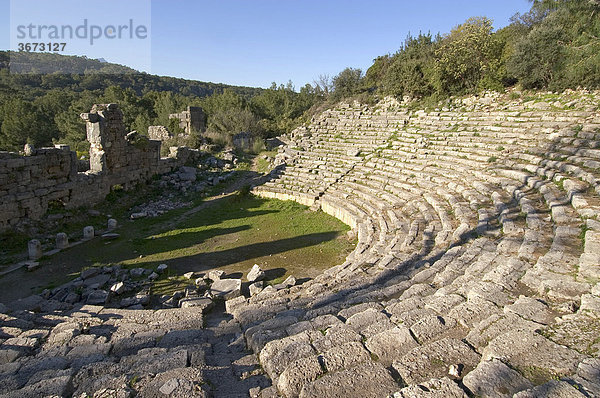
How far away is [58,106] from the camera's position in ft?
118

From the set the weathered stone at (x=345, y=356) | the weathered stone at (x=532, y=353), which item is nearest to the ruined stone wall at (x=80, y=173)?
the weathered stone at (x=345, y=356)

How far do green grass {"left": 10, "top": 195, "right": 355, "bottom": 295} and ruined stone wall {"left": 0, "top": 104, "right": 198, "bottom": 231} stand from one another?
244 centimetres

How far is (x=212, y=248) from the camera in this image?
389 inches

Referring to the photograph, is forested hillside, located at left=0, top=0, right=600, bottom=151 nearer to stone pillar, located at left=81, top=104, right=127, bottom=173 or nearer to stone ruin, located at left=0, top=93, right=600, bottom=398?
stone ruin, located at left=0, top=93, right=600, bottom=398

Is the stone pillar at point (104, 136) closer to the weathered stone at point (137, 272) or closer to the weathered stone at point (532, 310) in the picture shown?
the weathered stone at point (137, 272)

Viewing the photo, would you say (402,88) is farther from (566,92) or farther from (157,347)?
(157,347)

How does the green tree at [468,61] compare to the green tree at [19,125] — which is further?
the green tree at [19,125]

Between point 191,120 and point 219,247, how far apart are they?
19.0 meters

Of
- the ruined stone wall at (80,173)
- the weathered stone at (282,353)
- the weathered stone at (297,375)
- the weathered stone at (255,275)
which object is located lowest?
the weathered stone at (255,275)

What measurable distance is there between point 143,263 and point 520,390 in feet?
28.2

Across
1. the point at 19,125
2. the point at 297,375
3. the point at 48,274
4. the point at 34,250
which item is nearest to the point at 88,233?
the point at 34,250

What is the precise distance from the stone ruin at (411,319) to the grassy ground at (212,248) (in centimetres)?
98

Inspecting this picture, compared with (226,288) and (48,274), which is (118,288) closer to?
(226,288)

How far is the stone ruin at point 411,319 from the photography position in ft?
9.30
